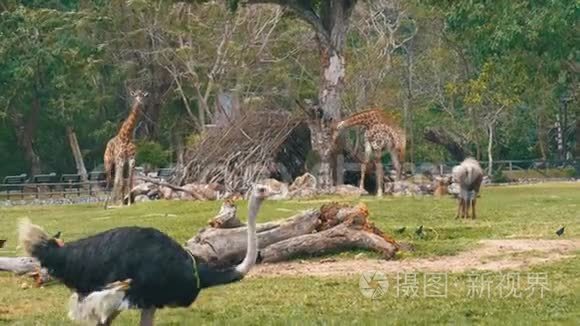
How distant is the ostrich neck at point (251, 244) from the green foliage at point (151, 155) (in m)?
31.6

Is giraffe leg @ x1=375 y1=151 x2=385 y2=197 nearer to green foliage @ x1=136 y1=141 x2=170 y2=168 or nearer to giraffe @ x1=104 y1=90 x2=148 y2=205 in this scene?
giraffe @ x1=104 y1=90 x2=148 y2=205

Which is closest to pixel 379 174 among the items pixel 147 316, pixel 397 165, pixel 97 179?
pixel 397 165

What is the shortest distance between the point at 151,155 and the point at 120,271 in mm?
32950

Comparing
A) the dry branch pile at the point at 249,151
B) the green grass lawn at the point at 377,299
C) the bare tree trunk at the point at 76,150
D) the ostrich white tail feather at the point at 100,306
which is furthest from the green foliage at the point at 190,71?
the ostrich white tail feather at the point at 100,306

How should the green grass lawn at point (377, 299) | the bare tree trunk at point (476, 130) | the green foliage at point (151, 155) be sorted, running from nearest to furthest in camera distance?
1. the green grass lawn at point (377, 299)
2. the green foliage at point (151, 155)
3. the bare tree trunk at point (476, 130)

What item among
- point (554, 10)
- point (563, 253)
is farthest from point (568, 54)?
point (563, 253)

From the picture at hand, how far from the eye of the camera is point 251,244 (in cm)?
865

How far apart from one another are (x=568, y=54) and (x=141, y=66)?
2777 centimetres

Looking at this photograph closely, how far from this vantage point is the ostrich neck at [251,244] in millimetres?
8500

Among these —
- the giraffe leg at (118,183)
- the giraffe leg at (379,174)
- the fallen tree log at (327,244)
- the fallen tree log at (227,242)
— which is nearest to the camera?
the fallen tree log at (227,242)

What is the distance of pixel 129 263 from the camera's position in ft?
26.1

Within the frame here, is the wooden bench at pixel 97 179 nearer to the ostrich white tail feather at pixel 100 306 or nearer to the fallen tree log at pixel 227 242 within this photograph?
the fallen tree log at pixel 227 242

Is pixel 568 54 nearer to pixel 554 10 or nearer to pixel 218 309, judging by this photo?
pixel 554 10

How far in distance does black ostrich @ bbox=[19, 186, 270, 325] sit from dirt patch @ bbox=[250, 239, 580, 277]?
173 inches
